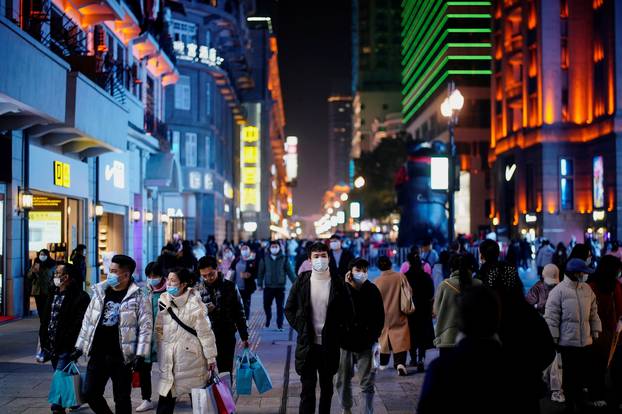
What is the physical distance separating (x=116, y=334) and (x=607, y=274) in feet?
17.8

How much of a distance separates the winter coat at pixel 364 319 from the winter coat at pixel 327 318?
120 mm

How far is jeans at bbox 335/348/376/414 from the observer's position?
8164 mm

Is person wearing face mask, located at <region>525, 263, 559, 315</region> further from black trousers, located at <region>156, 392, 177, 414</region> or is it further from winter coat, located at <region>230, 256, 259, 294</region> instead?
winter coat, located at <region>230, 256, 259, 294</region>

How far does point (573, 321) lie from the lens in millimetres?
8656

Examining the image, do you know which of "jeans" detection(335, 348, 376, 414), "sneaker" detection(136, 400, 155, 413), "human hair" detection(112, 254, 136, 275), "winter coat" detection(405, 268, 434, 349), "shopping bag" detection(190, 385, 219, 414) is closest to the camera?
"shopping bag" detection(190, 385, 219, 414)

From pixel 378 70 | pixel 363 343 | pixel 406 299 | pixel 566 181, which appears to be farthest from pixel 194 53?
pixel 378 70

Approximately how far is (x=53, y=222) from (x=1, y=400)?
44.1ft

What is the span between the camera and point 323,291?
7.92 metres

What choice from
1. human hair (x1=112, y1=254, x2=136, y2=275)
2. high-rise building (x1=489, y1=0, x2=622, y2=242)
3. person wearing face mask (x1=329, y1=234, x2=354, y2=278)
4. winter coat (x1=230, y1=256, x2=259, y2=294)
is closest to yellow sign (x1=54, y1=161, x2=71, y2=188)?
winter coat (x1=230, y1=256, x2=259, y2=294)

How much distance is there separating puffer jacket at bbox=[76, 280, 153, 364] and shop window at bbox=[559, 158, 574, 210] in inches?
2193

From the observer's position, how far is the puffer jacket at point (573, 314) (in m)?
8.65

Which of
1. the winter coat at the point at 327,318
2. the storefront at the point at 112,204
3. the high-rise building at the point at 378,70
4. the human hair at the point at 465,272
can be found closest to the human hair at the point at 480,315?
the winter coat at the point at 327,318

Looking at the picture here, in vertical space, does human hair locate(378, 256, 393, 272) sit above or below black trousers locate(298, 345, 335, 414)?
above

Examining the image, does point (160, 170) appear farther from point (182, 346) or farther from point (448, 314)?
point (182, 346)
